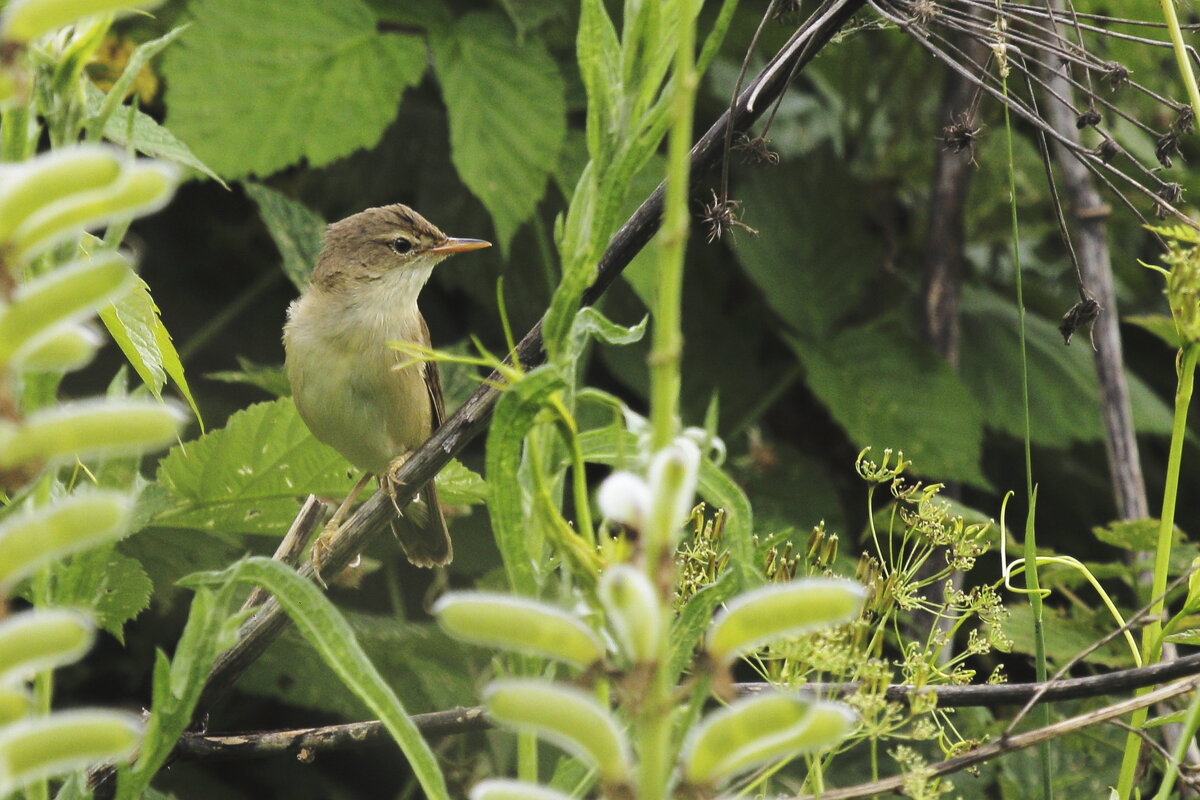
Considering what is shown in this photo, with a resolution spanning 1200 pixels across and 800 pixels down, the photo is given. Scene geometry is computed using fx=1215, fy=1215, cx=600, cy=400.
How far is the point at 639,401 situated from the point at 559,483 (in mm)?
2714

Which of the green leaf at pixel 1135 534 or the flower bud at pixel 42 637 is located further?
the green leaf at pixel 1135 534

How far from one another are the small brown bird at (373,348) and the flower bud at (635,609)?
2404 millimetres

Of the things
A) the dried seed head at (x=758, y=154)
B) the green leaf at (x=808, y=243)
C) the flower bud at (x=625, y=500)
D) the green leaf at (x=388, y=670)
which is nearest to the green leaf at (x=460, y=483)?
the green leaf at (x=388, y=670)

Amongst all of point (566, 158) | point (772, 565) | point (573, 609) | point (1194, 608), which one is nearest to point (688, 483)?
point (573, 609)

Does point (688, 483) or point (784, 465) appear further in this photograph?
point (784, 465)

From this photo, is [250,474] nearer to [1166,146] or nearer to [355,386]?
[355,386]

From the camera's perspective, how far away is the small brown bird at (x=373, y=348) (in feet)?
10.1

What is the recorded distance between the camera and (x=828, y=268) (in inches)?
148

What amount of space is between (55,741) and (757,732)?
365mm

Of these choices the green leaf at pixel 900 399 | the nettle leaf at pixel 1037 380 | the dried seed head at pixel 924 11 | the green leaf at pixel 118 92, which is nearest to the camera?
the green leaf at pixel 118 92

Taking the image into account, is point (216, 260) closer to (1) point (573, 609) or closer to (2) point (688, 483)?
(1) point (573, 609)

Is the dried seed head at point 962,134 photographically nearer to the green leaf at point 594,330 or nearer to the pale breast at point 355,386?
the green leaf at point 594,330

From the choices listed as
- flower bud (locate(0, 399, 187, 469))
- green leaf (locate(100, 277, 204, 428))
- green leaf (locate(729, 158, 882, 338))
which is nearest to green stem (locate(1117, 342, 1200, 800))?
flower bud (locate(0, 399, 187, 469))

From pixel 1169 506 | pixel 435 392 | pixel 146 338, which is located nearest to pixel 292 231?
pixel 435 392
